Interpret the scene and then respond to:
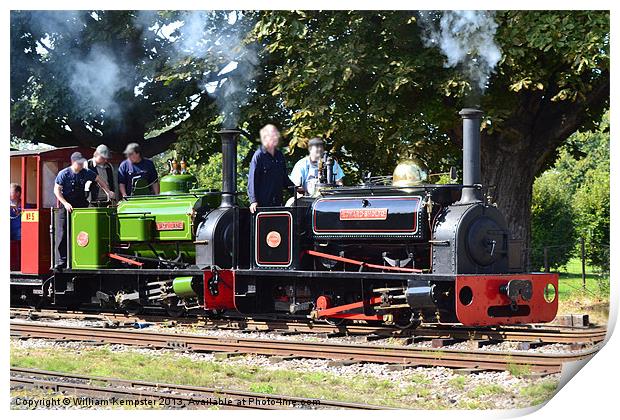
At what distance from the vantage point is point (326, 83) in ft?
43.5

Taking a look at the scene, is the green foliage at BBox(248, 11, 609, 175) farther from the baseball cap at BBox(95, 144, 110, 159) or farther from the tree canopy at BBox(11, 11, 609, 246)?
the baseball cap at BBox(95, 144, 110, 159)

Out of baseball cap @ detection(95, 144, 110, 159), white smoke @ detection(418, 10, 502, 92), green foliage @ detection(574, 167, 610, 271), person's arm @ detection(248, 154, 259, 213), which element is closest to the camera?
person's arm @ detection(248, 154, 259, 213)

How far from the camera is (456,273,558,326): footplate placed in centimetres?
918

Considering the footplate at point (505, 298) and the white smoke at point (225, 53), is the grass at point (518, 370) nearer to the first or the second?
the footplate at point (505, 298)

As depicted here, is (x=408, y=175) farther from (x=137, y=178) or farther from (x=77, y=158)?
(x=77, y=158)

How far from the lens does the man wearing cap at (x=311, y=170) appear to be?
432 inches

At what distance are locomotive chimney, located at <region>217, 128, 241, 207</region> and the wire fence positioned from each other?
4289 millimetres

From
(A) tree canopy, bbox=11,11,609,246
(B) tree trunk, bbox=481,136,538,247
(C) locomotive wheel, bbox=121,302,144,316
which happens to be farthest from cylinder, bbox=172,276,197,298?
(B) tree trunk, bbox=481,136,538,247

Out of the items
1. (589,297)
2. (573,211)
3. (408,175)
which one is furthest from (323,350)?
(573,211)

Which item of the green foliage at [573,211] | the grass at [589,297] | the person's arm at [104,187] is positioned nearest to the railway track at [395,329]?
the grass at [589,297]

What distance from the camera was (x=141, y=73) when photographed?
15.0 m

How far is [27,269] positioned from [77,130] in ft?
11.2

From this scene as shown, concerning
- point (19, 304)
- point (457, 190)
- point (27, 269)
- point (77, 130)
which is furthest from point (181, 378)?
point (77, 130)

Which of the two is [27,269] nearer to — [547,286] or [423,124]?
[423,124]
